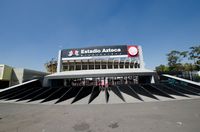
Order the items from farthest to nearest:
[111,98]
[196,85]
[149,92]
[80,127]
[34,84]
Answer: [34,84] < [196,85] < [149,92] < [111,98] < [80,127]

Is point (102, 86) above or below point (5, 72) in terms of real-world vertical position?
below

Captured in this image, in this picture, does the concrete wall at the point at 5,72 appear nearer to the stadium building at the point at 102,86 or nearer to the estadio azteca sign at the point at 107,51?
the stadium building at the point at 102,86

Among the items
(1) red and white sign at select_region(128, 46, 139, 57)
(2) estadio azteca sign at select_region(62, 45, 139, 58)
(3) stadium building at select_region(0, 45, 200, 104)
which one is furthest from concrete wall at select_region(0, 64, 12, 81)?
(1) red and white sign at select_region(128, 46, 139, 57)

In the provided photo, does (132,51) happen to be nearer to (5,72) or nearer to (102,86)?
(102,86)

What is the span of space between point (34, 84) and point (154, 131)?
17415 millimetres

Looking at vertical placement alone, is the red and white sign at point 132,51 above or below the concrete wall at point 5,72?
above

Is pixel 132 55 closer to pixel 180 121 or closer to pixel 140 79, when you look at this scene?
pixel 140 79

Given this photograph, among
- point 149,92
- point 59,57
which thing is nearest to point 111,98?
point 149,92

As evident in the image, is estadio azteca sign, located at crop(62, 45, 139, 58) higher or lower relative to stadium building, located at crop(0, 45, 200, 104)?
higher

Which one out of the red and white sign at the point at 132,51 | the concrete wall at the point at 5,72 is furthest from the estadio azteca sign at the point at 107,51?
the concrete wall at the point at 5,72

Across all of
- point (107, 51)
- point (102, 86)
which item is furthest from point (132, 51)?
point (102, 86)

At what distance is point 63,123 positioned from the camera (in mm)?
5637

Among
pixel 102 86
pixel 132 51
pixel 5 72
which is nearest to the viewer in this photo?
pixel 102 86

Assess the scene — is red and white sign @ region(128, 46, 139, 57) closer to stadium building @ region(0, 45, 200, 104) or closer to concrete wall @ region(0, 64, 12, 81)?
stadium building @ region(0, 45, 200, 104)
